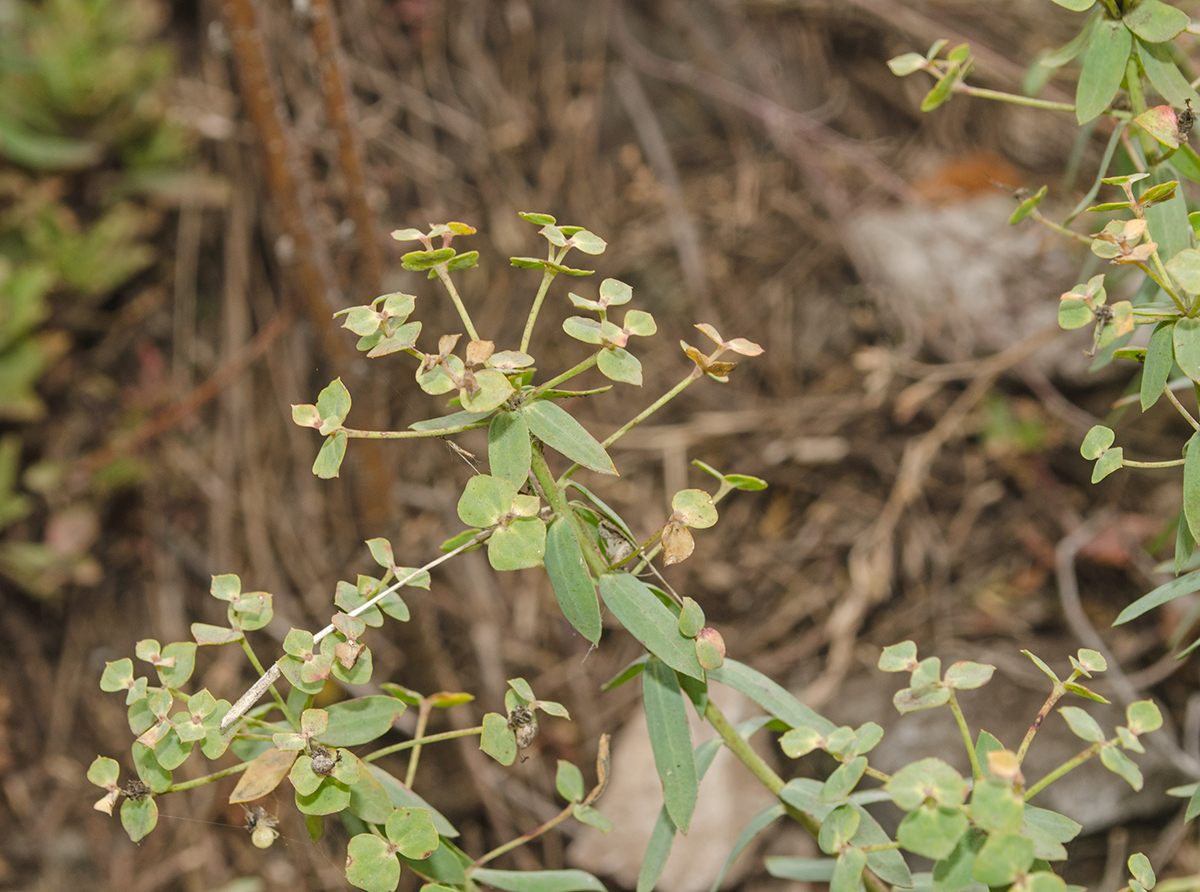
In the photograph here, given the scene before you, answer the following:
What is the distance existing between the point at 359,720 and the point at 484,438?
1122 millimetres

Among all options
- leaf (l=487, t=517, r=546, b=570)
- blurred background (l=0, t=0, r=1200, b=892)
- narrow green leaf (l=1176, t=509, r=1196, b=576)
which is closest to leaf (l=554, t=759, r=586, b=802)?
leaf (l=487, t=517, r=546, b=570)

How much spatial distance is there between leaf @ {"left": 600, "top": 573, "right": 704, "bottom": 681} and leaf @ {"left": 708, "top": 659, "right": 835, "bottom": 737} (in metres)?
0.10

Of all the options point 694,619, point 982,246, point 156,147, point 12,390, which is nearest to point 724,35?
point 982,246

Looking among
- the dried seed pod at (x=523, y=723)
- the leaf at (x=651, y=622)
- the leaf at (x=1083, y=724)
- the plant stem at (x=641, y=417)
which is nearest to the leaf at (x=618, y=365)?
the plant stem at (x=641, y=417)

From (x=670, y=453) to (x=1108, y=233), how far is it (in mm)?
1515

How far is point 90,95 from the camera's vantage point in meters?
1.91

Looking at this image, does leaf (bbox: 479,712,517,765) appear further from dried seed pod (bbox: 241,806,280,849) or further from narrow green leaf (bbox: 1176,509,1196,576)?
narrow green leaf (bbox: 1176,509,1196,576)

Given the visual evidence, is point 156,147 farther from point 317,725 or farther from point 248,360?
point 317,725

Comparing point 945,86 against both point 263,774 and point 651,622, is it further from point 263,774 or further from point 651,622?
point 263,774

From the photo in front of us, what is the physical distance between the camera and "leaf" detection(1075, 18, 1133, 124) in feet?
2.42

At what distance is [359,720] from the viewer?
0.71 meters

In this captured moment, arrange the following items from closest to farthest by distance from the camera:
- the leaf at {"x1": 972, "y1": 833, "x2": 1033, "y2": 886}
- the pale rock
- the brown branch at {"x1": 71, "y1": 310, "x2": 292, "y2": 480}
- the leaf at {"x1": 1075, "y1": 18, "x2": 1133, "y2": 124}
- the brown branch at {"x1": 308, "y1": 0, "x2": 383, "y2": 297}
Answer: the leaf at {"x1": 972, "y1": 833, "x2": 1033, "y2": 886} → the leaf at {"x1": 1075, "y1": 18, "x2": 1133, "y2": 124} → the brown branch at {"x1": 308, "y1": 0, "x2": 383, "y2": 297} → the pale rock → the brown branch at {"x1": 71, "y1": 310, "x2": 292, "y2": 480}

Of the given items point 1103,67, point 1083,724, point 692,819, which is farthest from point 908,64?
point 692,819

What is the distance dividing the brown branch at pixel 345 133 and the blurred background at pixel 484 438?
1cm
